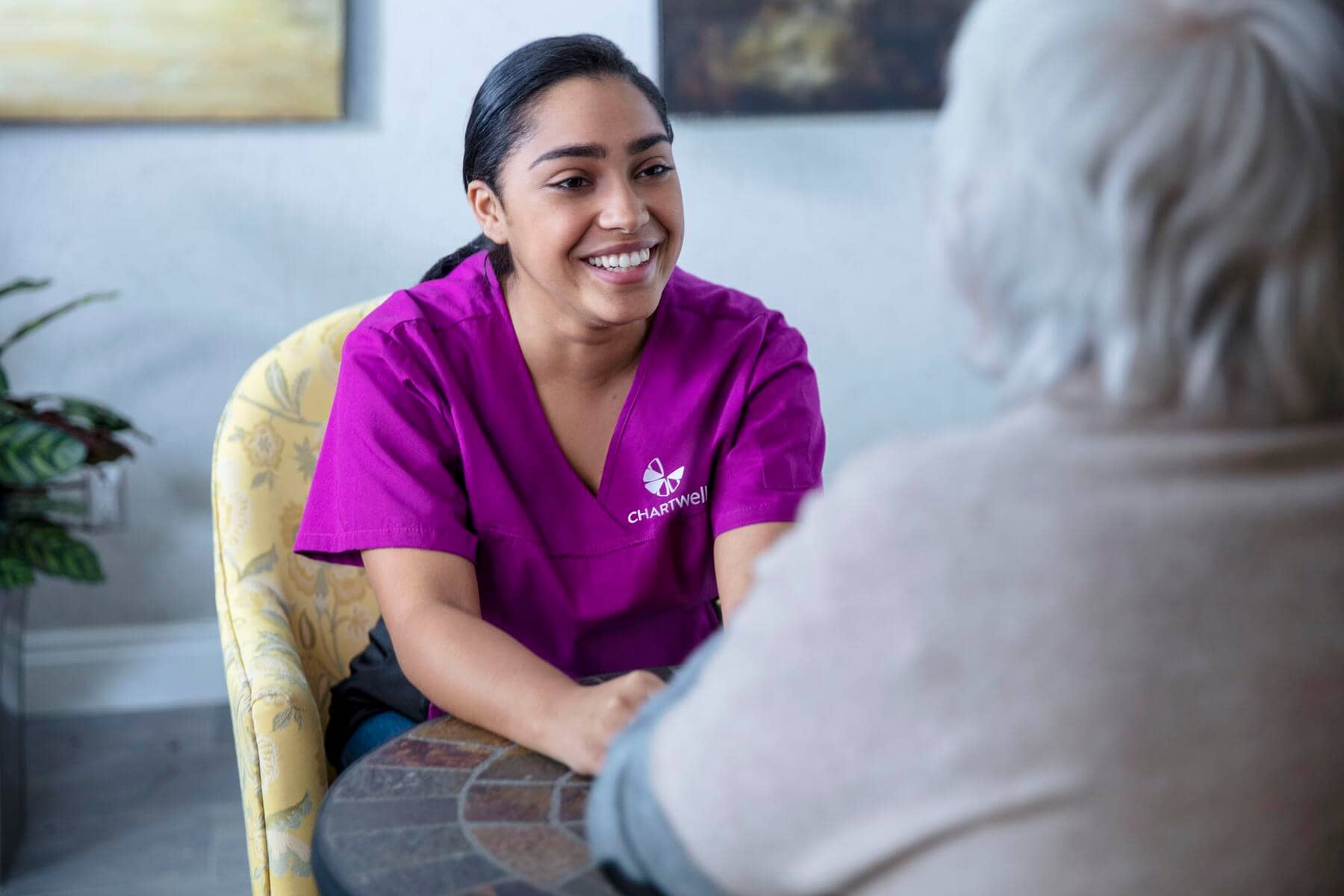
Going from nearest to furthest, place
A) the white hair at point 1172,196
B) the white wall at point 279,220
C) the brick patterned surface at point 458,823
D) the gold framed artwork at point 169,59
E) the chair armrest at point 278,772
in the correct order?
1. the white hair at point 1172,196
2. the brick patterned surface at point 458,823
3. the chair armrest at point 278,772
4. the gold framed artwork at point 169,59
5. the white wall at point 279,220

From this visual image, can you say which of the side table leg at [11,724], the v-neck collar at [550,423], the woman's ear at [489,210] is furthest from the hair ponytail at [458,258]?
the side table leg at [11,724]

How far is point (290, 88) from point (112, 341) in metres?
0.63

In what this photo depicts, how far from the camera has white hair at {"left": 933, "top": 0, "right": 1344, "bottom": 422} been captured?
24.0 inches

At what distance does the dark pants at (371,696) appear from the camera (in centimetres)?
147

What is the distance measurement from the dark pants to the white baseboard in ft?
4.53

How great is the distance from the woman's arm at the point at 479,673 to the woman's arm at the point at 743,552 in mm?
277

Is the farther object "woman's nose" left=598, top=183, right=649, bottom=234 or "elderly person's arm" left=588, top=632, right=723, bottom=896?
"woman's nose" left=598, top=183, right=649, bottom=234

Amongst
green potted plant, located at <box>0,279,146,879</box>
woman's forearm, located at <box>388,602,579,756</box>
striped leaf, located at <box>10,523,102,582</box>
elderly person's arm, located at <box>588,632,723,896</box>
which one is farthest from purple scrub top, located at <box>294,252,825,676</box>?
striped leaf, located at <box>10,523,102,582</box>

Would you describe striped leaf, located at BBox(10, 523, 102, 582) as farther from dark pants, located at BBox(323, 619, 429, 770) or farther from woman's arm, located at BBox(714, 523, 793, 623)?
woman's arm, located at BBox(714, 523, 793, 623)

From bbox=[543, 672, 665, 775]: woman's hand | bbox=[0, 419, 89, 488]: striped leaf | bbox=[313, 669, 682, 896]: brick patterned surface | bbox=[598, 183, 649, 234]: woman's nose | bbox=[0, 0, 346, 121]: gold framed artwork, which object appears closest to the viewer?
bbox=[313, 669, 682, 896]: brick patterned surface

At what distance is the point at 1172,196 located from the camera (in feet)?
2.02

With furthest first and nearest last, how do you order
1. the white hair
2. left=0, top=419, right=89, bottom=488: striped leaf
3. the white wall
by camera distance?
the white wall
left=0, top=419, right=89, bottom=488: striped leaf
the white hair

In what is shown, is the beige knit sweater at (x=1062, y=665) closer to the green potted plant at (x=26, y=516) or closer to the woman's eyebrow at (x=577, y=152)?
the woman's eyebrow at (x=577, y=152)

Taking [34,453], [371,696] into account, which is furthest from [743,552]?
[34,453]
